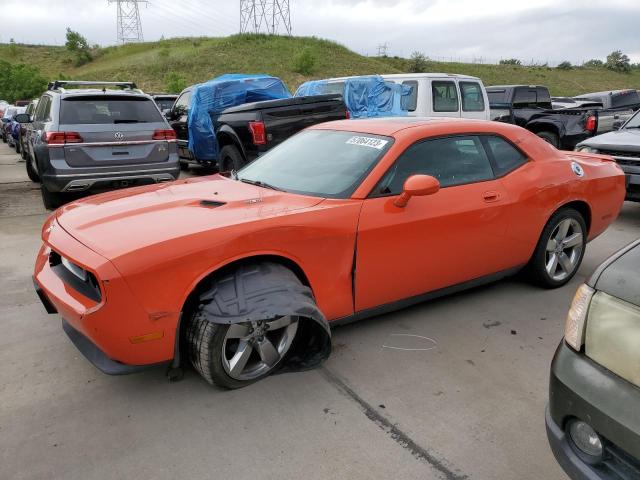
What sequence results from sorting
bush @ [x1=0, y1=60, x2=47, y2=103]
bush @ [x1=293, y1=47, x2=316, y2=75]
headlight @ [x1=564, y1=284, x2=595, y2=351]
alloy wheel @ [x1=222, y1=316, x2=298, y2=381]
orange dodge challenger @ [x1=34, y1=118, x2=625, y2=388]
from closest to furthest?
headlight @ [x1=564, y1=284, x2=595, y2=351] < orange dodge challenger @ [x1=34, y1=118, x2=625, y2=388] < alloy wheel @ [x1=222, y1=316, x2=298, y2=381] < bush @ [x1=0, y1=60, x2=47, y2=103] < bush @ [x1=293, y1=47, x2=316, y2=75]

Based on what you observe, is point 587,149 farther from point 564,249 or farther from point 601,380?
point 601,380

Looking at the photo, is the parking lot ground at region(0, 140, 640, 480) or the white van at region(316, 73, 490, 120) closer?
the parking lot ground at region(0, 140, 640, 480)

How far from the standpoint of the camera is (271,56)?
50.2m

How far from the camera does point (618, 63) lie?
71.6m

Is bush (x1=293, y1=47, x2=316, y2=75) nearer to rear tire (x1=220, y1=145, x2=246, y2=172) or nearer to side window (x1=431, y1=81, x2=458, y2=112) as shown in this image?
side window (x1=431, y1=81, x2=458, y2=112)

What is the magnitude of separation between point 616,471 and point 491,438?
2.81ft

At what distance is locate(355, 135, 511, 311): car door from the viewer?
315cm

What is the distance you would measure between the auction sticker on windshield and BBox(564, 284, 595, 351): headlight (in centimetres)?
182

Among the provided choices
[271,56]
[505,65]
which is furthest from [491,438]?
[505,65]

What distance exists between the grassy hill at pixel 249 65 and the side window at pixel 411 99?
35.0 metres

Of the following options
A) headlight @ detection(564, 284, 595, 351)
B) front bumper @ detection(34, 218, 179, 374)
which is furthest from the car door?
headlight @ detection(564, 284, 595, 351)

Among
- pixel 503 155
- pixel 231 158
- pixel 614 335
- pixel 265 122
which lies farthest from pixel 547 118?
pixel 614 335

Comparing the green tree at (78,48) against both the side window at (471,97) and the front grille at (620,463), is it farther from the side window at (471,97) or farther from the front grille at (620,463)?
the front grille at (620,463)

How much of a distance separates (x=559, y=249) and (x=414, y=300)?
1.63 m
